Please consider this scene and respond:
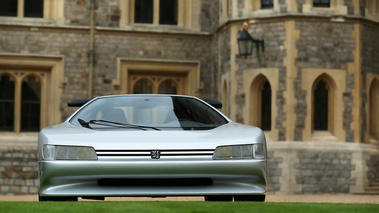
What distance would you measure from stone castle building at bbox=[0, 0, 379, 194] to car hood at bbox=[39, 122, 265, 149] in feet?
36.0

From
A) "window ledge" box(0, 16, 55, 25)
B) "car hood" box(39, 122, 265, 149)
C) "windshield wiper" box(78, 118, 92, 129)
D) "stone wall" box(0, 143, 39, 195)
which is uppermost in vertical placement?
"window ledge" box(0, 16, 55, 25)

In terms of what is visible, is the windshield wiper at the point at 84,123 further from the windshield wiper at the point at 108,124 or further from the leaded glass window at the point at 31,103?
the leaded glass window at the point at 31,103

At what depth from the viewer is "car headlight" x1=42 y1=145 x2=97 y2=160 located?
6.48 m

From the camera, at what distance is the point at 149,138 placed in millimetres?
6613

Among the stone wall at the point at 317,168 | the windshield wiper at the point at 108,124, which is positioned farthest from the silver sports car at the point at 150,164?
the stone wall at the point at 317,168

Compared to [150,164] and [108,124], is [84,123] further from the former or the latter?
[150,164]

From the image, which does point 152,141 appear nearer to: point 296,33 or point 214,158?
point 214,158

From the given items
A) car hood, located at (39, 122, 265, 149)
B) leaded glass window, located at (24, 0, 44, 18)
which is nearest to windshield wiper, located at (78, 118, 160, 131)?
car hood, located at (39, 122, 265, 149)

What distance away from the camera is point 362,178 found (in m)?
17.7

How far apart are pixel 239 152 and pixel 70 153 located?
145 cm

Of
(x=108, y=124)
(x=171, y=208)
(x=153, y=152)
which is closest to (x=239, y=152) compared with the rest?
(x=153, y=152)

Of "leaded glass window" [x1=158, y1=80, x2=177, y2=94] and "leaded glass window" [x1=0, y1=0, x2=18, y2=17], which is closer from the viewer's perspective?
"leaded glass window" [x1=0, y1=0, x2=18, y2=17]

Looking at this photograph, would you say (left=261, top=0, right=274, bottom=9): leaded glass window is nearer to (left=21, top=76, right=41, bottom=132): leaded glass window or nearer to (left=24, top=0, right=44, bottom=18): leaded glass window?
(left=24, top=0, right=44, bottom=18): leaded glass window

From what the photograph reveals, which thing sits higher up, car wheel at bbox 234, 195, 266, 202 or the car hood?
the car hood
